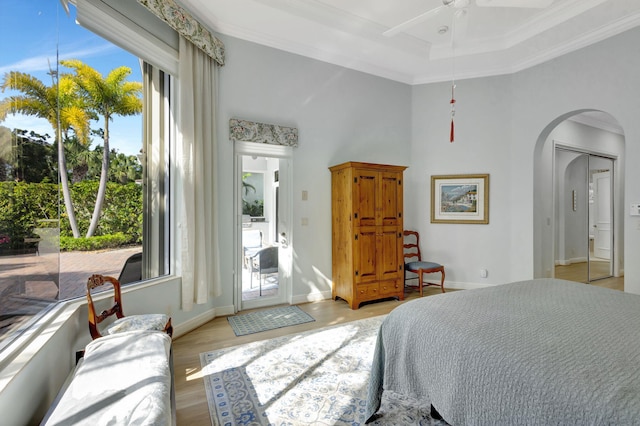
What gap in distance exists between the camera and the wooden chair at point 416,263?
4.50m

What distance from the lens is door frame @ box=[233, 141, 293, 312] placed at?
12.3ft

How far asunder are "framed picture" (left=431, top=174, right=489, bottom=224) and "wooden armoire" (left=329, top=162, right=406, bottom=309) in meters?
0.98

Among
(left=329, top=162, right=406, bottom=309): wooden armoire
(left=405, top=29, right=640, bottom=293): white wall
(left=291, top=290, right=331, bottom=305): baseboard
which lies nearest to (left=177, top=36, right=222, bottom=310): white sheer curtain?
(left=291, top=290, right=331, bottom=305): baseboard

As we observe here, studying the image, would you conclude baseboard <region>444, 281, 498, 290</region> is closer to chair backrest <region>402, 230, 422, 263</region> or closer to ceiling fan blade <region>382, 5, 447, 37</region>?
chair backrest <region>402, 230, 422, 263</region>

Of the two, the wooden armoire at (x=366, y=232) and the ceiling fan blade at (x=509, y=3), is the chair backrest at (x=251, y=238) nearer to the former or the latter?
the wooden armoire at (x=366, y=232)

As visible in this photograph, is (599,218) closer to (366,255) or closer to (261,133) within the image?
(366,255)

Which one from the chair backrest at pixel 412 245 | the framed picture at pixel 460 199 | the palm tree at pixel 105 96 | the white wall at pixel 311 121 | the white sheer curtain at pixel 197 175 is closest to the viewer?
the palm tree at pixel 105 96

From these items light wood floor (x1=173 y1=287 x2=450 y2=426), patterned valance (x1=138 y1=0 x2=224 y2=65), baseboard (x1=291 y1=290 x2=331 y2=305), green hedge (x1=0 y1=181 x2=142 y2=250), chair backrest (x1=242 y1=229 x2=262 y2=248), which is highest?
patterned valance (x1=138 y1=0 x2=224 y2=65)

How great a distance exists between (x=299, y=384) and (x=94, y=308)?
1574mm

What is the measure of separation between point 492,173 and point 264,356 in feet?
13.5

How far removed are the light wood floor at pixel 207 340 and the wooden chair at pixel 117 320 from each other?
15.7 inches

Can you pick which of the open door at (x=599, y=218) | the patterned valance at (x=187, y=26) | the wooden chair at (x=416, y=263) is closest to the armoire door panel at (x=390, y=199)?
the wooden chair at (x=416, y=263)

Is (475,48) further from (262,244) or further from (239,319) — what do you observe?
(239,319)

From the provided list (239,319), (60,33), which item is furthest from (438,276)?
(60,33)
